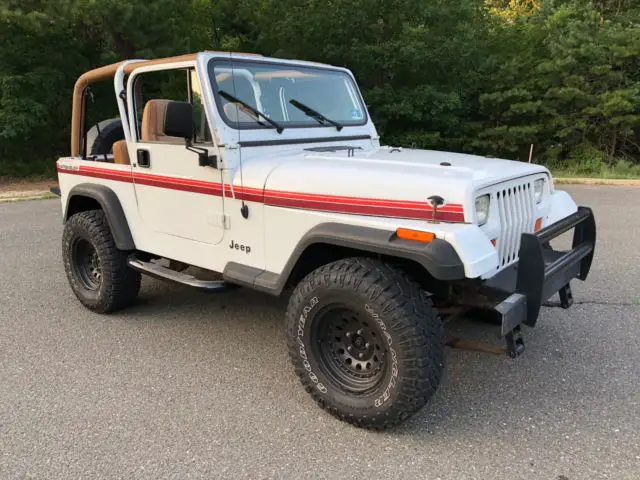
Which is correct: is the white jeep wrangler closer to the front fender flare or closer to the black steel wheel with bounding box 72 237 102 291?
Answer: the front fender flare

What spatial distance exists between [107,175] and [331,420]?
2.68 meters

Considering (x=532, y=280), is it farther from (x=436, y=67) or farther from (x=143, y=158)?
(x=436, y=67)

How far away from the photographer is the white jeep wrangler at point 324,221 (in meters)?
2.72

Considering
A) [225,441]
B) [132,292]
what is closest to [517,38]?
[132,292]

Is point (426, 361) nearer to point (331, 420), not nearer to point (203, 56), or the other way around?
point (331, 420)

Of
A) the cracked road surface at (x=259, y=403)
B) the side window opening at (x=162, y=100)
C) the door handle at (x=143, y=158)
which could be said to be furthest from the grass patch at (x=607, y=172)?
the door handle at (x=143, y=158)

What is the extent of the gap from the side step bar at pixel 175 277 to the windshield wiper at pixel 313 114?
4.43 feet

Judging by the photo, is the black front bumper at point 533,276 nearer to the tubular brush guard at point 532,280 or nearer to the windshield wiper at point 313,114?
the tubular brush guard at point 532,280

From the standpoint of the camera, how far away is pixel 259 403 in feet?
10.6

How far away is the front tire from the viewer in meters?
2.70

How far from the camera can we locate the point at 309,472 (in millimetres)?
2605

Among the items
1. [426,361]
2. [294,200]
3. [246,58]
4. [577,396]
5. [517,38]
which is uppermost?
[517,38]

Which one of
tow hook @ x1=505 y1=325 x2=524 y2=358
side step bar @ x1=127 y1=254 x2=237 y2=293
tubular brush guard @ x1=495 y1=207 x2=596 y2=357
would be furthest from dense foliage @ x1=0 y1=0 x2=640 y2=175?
tow hook @ x1=505 y1=325 x2=524 y2=358

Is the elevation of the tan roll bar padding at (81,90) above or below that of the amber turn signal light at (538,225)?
above
